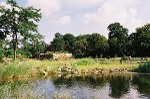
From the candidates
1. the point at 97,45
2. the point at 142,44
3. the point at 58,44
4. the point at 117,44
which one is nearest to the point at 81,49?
the point at 97,45

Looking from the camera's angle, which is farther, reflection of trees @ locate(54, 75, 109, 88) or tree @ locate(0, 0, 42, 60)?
tree @ locate(0, 0, 42, 60)

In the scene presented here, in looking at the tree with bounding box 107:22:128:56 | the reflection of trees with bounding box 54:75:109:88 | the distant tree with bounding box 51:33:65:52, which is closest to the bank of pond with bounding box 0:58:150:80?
the reflection of trees with bounding box 54:75:109:88

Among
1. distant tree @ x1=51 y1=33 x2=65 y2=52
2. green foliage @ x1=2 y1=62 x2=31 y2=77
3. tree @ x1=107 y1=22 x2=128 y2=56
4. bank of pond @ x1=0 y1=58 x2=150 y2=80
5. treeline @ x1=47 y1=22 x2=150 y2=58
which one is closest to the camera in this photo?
green foliage @ x1=2 y1=62 x2=31 y2=77

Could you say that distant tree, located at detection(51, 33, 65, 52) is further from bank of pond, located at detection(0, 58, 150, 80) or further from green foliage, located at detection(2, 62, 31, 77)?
green foliage, located at detection(2, 62, 31, 77)

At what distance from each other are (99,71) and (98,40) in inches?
1506

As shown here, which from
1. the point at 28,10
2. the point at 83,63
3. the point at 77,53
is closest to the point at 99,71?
the point at 83,63

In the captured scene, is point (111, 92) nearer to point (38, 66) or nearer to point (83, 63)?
point (38, 66)

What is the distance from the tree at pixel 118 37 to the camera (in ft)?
214

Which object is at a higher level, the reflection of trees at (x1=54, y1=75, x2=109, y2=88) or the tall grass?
the tall grass

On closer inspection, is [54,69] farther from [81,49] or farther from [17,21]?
[81,49]

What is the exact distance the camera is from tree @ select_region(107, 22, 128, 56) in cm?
6536

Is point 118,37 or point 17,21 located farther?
point 118,37

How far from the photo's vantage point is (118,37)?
246 feet

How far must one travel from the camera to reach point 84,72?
3128cm
